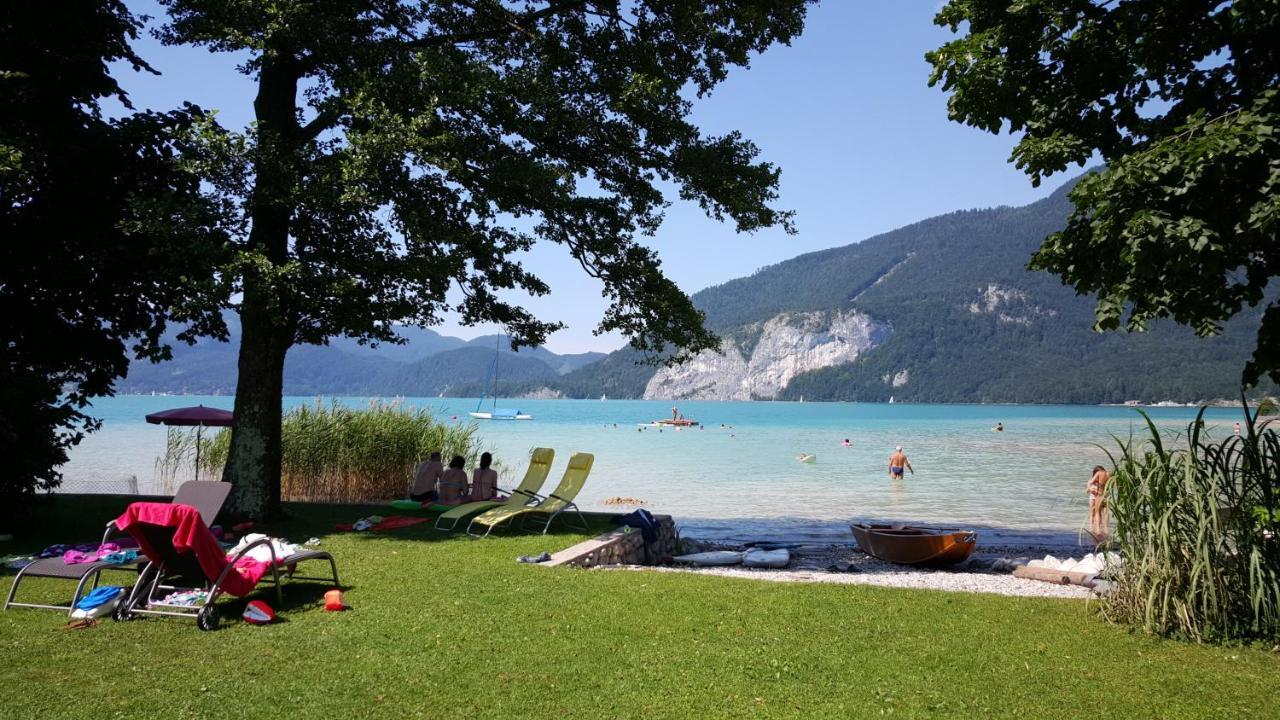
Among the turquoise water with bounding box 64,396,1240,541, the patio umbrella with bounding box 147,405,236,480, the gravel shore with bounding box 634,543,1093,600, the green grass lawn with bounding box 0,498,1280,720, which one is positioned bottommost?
the turquoise water with bounding box 64,396,1240,541

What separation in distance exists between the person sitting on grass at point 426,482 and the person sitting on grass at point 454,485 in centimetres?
12

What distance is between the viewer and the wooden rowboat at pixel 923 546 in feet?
34.9

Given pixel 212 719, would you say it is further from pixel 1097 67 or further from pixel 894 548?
pixel 894 548

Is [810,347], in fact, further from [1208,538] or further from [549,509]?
[1208,538]

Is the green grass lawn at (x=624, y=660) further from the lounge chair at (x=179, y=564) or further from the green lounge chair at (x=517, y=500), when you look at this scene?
the green lounge chair at (x=517, y=500)

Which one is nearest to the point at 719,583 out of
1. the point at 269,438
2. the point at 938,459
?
the point at 269,438

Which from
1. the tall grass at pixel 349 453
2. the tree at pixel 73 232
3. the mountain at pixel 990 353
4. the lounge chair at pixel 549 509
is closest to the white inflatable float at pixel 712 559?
the lounge chair at pixel 549 509

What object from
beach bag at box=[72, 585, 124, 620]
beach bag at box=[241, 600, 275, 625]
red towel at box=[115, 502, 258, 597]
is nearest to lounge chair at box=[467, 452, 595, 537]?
beach bag at box=[241, 600, 275, 625]

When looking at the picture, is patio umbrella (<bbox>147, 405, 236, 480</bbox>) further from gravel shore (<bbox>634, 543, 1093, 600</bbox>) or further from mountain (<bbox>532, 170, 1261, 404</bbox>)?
mountain (<bbox>532, 170, 1261, 404</bbox>)

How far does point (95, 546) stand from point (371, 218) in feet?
18.3

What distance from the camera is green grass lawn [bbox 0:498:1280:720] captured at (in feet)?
13.8

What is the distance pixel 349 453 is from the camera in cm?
1467

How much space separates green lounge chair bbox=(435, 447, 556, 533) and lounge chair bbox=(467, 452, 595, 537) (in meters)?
0.12

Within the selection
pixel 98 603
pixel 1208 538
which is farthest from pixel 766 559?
pixel 98 603
